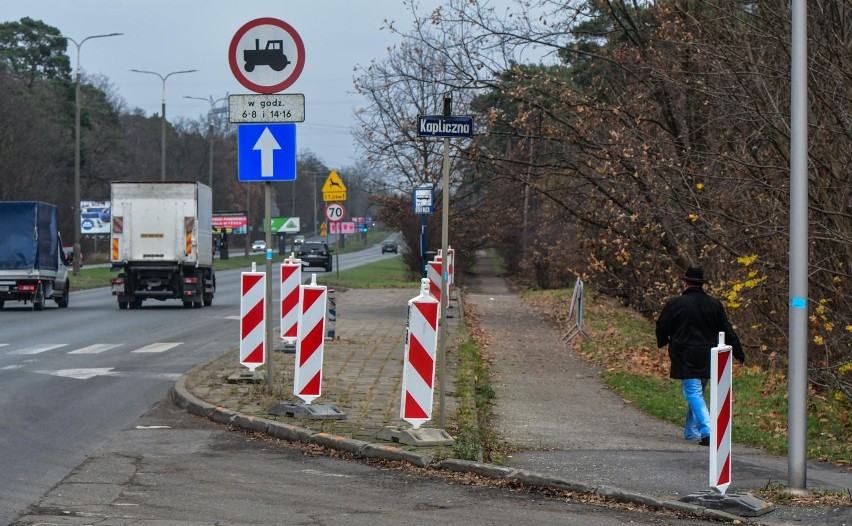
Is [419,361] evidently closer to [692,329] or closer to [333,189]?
[692,329]

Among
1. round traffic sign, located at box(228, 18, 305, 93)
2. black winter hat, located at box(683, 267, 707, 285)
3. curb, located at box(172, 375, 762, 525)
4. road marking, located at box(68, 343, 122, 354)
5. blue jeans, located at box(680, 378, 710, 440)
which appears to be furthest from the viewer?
road marking, located at box(68, 343, 122, 354)

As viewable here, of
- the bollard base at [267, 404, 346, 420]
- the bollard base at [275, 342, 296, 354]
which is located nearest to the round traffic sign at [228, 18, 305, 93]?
the bollard base at [267, 404, 346, 420]

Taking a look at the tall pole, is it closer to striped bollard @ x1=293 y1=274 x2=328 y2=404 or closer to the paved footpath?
the paved footpath

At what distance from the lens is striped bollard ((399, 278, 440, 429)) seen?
10602mm

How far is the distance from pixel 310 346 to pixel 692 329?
3690 millimetres

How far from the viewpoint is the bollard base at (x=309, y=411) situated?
11.7 metres

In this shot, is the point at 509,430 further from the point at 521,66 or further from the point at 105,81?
the point at 105,81

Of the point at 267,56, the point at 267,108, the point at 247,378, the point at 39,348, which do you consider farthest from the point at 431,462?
the point at 39,348

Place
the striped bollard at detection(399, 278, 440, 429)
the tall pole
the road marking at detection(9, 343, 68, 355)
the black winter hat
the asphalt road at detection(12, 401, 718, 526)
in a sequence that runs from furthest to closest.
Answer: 1. the road marking at detection(9, 343, 68, 355)
2. the black winter hat
3. the striped bollard at detection(399, 278, 440, 429)
4. the tall pole
5. the asphalt road at detection(12, 401, 718, 526)

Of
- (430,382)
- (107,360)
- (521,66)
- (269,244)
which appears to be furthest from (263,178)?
(521,66)

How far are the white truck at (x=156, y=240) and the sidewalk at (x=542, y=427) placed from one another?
12.7 m

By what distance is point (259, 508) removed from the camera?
8.00 metres

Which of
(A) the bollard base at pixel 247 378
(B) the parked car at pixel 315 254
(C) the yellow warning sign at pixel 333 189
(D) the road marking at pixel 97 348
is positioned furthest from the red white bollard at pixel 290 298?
(B) the parked car at pixel 315 254

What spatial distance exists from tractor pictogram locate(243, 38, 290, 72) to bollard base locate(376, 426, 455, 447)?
4096mm
